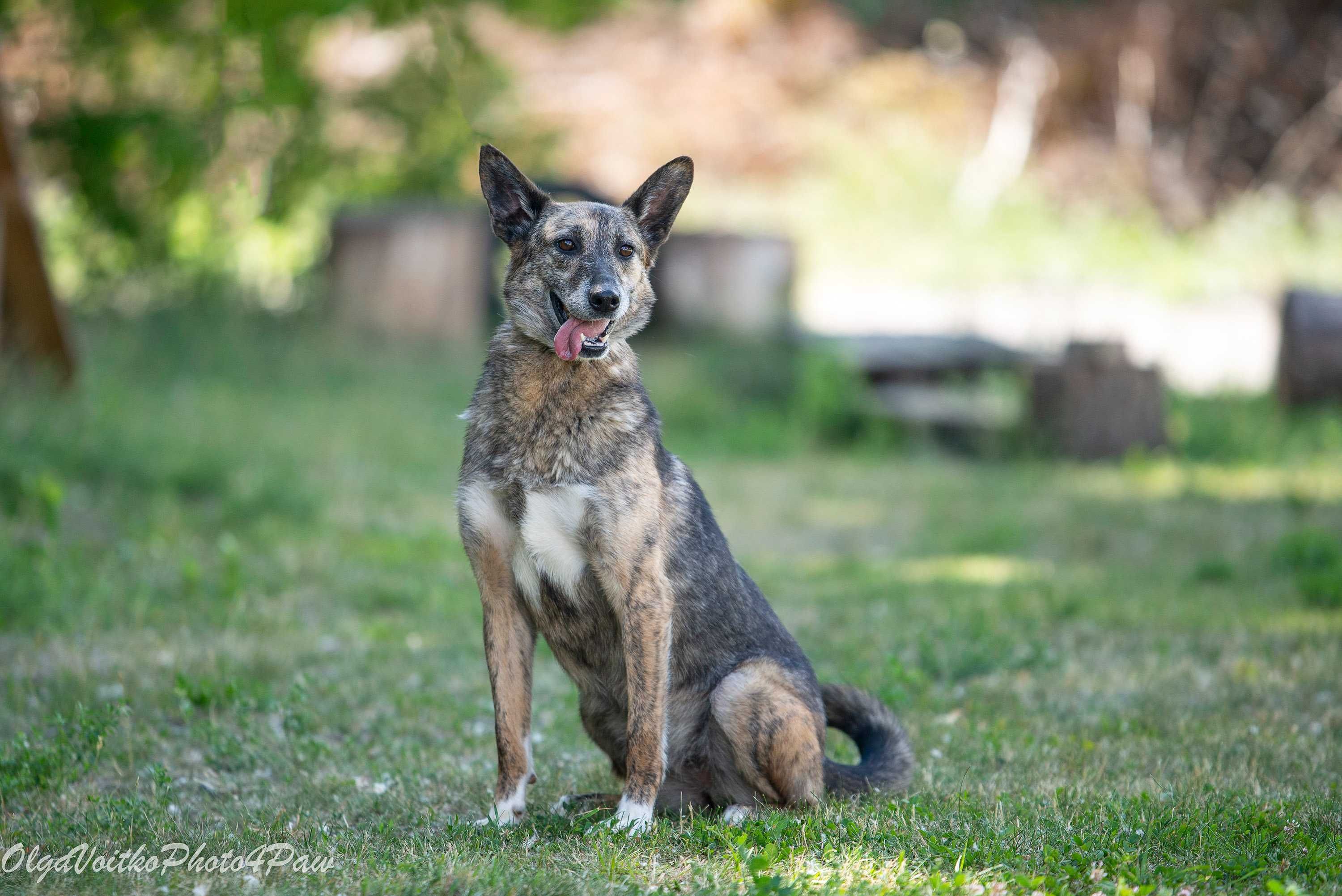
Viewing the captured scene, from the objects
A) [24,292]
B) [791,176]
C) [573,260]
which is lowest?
[24,292]

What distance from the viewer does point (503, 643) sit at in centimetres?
363

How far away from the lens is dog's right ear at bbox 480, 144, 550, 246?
3844mm

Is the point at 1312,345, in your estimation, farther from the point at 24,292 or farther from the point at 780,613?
the point at 24,292

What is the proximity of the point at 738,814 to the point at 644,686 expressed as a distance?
51cm

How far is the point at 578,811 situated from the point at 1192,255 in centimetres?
1374

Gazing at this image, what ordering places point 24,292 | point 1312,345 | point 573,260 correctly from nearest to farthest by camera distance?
point 573,260, point 24,292, point 1312,345

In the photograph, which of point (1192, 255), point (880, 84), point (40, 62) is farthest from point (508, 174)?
point (880, 84)

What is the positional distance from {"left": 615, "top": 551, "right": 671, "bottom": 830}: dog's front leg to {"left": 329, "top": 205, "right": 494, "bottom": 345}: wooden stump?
9.59 meters

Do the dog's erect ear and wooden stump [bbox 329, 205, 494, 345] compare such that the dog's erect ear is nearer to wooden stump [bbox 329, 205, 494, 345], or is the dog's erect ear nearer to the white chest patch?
the white chest patch

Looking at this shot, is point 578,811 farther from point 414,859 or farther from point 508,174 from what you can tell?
point 508,174

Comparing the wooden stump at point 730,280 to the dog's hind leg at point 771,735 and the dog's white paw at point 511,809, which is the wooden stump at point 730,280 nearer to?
the dog's hind leg at point 771,735

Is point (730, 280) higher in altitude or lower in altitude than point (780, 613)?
higher

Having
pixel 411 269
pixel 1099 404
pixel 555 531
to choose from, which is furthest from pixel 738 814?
pixel 411 269

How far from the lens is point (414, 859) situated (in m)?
3.27
